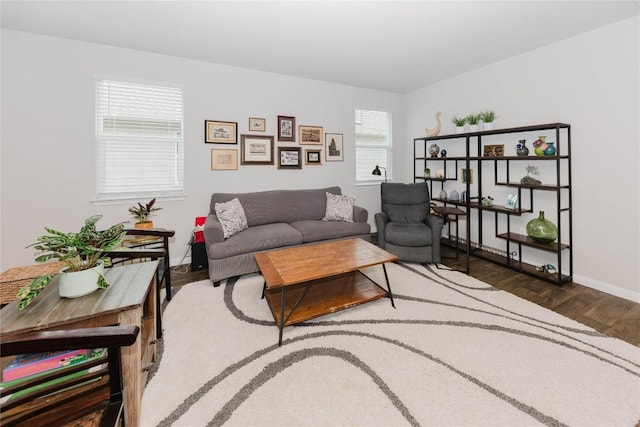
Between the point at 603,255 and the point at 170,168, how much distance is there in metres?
5.10

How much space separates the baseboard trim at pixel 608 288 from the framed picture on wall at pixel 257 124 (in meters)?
4.33

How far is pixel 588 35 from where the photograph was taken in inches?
113

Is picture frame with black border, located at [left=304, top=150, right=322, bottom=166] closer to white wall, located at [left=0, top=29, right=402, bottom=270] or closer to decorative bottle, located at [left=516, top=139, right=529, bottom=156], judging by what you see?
white wall, located at [left=0, top=29, right=402, bottom=270]

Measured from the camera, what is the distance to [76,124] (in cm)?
315

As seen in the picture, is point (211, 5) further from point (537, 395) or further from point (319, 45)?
point (537, 395)

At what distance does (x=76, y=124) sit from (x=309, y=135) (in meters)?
2.93

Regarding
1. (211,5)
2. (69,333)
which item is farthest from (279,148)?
(69,333)

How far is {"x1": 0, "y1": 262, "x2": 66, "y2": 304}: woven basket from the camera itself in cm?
186

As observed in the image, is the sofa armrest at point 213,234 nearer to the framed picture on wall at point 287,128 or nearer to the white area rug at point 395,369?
the white area rug at point 395,369

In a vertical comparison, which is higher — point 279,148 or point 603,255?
point 279,148

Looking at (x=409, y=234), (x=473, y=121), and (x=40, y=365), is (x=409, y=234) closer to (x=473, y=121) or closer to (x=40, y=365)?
(x=473, y=121)

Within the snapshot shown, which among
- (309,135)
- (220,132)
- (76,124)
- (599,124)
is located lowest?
(599,124)

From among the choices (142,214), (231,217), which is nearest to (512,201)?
(231,217)

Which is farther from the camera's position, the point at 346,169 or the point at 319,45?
the point at 346,169
